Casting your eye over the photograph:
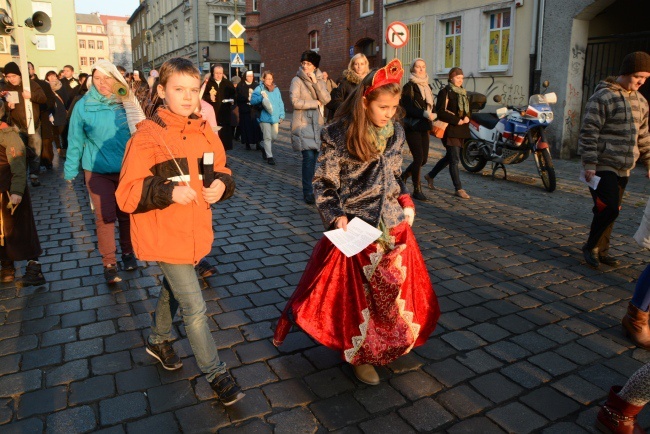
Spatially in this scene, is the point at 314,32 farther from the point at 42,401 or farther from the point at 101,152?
the point at 42,401

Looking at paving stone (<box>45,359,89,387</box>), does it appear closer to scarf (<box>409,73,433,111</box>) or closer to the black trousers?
the black trousers

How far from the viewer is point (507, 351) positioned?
377cm

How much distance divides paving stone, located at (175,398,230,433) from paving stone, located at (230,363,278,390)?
263mm

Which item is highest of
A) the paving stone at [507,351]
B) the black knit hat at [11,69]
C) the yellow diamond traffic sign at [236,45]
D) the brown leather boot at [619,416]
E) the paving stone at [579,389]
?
the yellow diamond traffic sign at [236,45]

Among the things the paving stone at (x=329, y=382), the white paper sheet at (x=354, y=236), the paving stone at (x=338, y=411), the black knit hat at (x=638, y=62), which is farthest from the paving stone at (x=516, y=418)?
the black knit hat at (x=638, y=62)

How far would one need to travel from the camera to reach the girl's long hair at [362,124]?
3.17 metres

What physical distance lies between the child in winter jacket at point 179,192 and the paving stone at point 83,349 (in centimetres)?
98

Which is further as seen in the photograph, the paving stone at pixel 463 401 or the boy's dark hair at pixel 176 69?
the paving stone at pixel 463 401

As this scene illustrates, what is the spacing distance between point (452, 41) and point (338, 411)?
51.7 feet

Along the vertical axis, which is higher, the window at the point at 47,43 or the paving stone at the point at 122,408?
the window at the point at 47,43

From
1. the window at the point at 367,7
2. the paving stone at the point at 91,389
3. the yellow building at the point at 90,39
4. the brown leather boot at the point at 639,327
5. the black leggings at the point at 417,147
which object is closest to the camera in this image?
the paving stone at the point at 91,389

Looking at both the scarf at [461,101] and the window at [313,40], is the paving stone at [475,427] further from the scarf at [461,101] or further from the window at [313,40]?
the window at [313,40]

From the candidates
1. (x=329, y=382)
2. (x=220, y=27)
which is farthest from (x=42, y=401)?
(x=220, y=27)

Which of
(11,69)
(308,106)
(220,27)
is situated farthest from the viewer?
(220,27)
